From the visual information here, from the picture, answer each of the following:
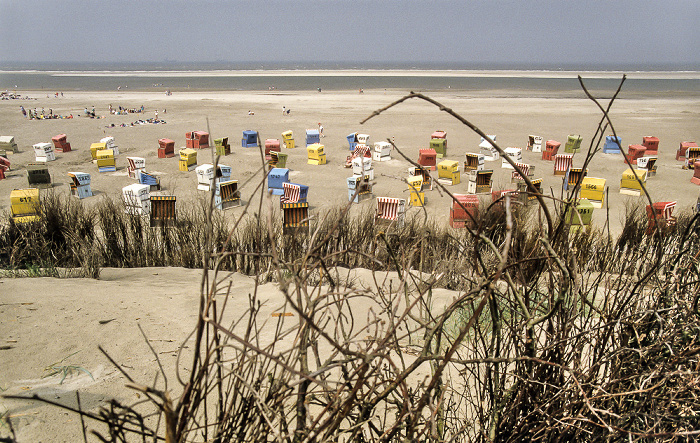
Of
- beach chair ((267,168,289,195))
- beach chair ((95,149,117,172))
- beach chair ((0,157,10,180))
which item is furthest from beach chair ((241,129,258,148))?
beach chair ((0,157,10,180))

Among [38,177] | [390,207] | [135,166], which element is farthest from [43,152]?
[390,207]

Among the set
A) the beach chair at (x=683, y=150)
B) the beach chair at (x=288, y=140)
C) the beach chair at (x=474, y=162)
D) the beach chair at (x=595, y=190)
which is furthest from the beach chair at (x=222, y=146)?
the beach chair at (x=683, y=150)

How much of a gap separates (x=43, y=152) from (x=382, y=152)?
12.3 metres

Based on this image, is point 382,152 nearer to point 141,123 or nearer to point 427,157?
point 427,157

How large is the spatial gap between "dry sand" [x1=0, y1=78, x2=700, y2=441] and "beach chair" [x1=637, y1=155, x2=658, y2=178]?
0.35 m

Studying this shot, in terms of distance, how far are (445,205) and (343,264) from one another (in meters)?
6.02

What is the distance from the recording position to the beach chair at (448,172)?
47.0ft

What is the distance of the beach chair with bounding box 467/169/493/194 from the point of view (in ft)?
43.1

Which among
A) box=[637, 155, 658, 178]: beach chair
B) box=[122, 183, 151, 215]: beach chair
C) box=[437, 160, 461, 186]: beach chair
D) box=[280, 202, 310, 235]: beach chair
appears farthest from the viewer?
box=[637, 155, 658, 178]: beach chair

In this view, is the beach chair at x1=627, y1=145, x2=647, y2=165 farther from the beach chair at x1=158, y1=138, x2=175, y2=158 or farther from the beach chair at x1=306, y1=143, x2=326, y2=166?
the beach chair at x1=158, y1=138, x2=175, y2=158

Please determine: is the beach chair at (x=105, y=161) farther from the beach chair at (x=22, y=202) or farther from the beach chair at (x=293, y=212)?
the beach chair at (x=293, y=212)

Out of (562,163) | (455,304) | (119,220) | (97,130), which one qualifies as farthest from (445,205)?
(97,130)

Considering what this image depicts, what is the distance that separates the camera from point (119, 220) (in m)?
7.45

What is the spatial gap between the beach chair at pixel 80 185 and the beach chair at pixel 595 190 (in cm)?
1358
